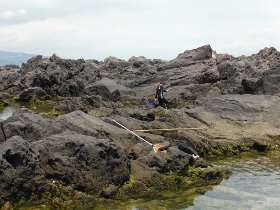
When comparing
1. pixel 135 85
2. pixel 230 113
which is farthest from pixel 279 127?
pixel 135 85

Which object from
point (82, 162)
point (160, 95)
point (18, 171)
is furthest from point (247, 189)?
point (160, 95)

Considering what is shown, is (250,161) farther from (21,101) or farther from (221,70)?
(21,101)

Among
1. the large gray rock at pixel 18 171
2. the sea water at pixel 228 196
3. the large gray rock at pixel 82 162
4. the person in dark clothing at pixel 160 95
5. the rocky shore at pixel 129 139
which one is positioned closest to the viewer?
the large gray rock at pixel 18 171

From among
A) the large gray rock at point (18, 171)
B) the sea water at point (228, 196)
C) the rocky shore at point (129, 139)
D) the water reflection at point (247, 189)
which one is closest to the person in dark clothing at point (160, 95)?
the rocky shore at point (129, 139)

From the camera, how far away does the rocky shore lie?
14.6m

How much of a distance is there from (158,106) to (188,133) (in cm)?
1346

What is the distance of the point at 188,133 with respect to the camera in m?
25.2

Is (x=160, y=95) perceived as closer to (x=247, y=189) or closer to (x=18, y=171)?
(x=247, y=189)

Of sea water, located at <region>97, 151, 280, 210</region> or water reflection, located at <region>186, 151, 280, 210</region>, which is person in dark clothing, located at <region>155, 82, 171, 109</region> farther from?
sea water, located at <region>97, 151, 280, 210</region>

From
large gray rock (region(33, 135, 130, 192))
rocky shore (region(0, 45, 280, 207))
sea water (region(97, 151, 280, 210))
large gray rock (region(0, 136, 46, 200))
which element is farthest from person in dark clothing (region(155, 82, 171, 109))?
large gray rock (region(0, 136, 46, 200))

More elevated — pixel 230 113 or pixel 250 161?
pixel 230 113

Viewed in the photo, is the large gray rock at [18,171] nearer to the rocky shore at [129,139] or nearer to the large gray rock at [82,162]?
the rocky shore at [129,139]

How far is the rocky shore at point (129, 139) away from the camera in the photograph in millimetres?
14641

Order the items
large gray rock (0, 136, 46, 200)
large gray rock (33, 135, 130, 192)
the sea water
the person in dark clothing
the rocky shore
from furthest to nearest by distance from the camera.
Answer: the person in dark clothing, large gray rock (33, 135, 130, 192), the sea water, the rocky shore, large gray rock (0, 136, 46, 200)
